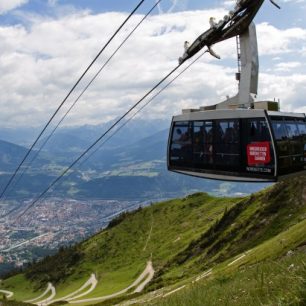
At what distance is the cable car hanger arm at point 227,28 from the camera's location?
2925 centimetres

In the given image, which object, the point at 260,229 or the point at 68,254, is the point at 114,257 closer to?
the point at 68,254

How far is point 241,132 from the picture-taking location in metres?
28.1

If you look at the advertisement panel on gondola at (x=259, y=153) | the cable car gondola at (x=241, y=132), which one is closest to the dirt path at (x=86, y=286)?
the cable car gondola at (x=241, y=132)

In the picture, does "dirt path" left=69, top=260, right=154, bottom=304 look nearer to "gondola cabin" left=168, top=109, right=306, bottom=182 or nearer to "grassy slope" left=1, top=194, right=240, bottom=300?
"grassy slope" left=1, top=194, right=240, bottom=300

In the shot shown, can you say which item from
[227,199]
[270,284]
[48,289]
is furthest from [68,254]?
[270,284]

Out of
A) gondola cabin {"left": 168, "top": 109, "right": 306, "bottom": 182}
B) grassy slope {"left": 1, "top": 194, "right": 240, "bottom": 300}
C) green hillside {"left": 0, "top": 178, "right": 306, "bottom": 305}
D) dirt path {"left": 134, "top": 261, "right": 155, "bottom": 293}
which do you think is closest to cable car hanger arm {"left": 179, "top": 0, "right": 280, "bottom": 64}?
gondola cabin {"left": 168, "top": 109, "right": 306, "bottom": 182}

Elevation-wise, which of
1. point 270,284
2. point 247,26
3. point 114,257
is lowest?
point 114,257

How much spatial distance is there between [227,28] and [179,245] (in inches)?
4608

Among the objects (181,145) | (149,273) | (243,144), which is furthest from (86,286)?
(243,144)

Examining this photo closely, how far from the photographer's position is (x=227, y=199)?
574ft

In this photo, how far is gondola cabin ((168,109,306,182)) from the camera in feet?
88.3

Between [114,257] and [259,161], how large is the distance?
5719 inches

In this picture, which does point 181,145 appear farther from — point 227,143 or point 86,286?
point 86,286

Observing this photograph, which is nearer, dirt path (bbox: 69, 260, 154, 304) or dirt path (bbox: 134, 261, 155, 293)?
dirt path (bbox: 69, 260, 154, 304)
